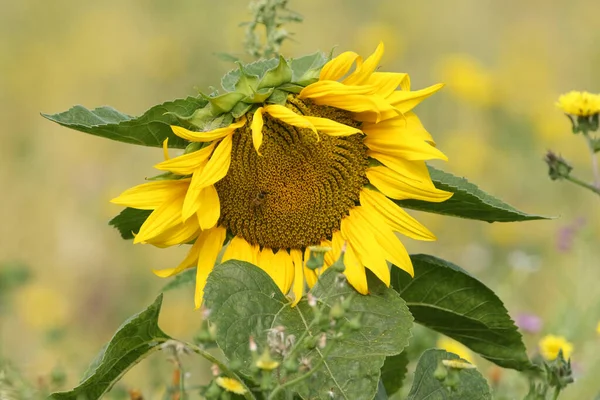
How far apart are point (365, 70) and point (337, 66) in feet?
0.18

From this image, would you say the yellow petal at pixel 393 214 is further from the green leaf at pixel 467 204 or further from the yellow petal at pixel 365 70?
the yellow petal at pixel 365 70

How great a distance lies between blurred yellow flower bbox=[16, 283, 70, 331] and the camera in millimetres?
4711

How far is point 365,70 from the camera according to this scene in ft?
6.16

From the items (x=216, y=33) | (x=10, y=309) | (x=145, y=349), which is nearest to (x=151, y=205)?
(x=145, y=349)

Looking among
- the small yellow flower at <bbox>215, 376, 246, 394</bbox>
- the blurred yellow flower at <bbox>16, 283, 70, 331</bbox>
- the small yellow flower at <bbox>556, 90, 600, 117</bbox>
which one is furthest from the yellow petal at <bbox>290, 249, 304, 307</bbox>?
the blurred yellow flower at <bbox>16, 283, 70, 331</bbox>

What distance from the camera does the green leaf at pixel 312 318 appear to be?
1.71 meters

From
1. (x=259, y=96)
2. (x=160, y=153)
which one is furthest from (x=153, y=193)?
(x=160, y=153)

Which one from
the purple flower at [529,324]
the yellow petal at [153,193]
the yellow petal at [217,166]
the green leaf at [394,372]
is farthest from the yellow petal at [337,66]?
the purple flower at [529,324]

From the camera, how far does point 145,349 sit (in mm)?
1878

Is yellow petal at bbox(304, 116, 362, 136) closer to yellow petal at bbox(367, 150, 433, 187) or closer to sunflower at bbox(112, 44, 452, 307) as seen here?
sunflower at bbox(112, 44, 452, 307)

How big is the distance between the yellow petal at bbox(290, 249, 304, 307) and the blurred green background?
1.27 metres

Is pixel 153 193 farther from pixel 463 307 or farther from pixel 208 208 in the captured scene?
pixel 463 307

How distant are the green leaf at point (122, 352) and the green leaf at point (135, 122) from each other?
301 mm

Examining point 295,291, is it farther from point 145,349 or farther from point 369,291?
point 145,349
